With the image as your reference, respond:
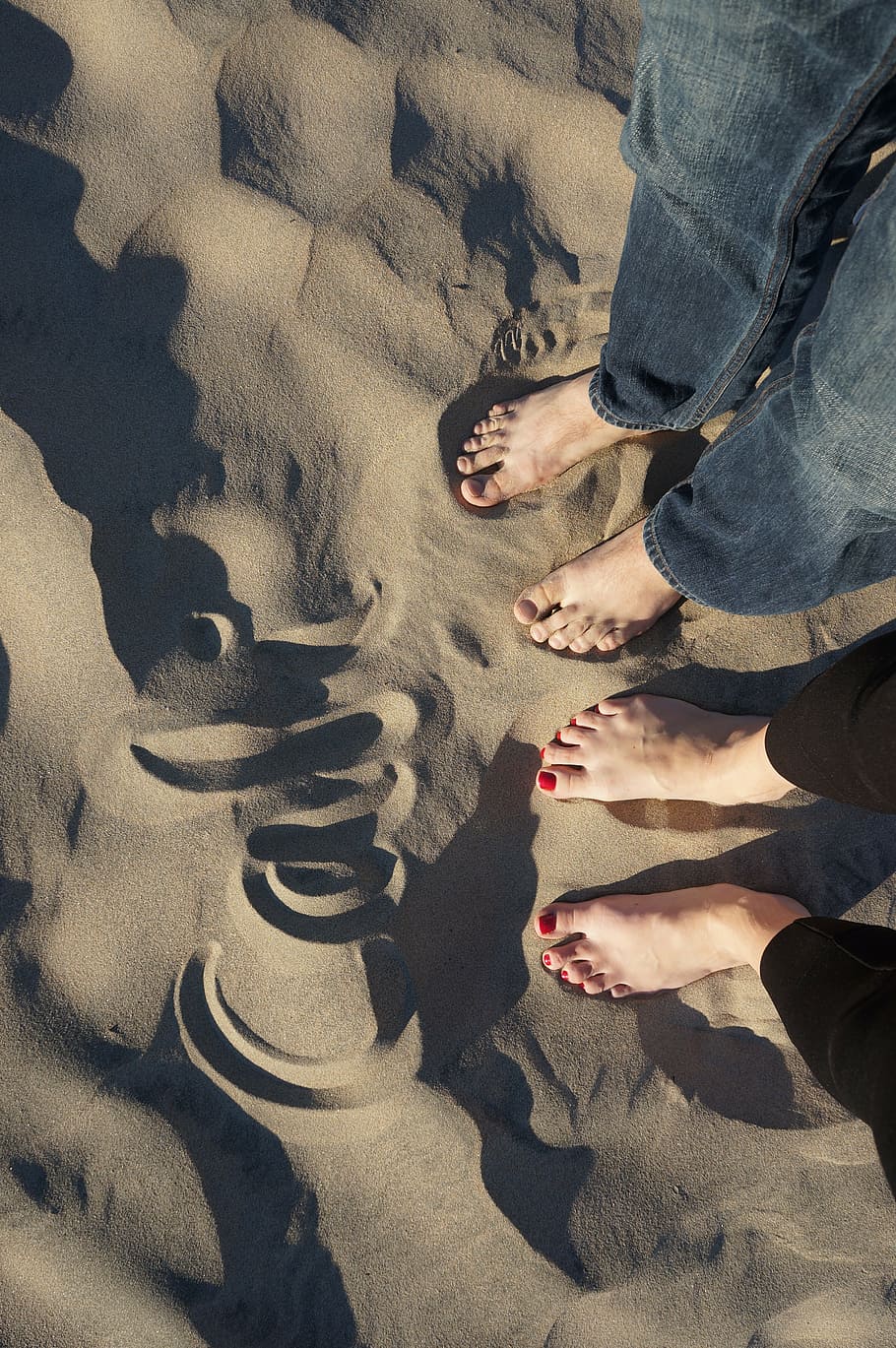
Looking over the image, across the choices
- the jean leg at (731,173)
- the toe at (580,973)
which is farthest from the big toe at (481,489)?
the toe at (580,973)

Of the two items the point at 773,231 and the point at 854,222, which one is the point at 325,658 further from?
the point at 854,222

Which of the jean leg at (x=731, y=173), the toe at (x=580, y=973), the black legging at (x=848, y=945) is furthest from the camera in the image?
the toe at (x=580, y=973)

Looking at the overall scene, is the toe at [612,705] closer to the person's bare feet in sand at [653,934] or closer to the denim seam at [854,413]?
the person's bare feet in sand at [653,934]

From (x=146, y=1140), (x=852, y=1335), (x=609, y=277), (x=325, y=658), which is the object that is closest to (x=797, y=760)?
(x=325, y=658)

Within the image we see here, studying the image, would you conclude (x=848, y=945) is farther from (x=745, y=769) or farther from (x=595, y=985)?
(x=595, y=985)

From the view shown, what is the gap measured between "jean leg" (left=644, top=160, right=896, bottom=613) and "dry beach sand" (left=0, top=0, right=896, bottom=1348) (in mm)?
360

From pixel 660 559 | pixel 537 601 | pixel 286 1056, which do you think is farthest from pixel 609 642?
pixel 286 1056

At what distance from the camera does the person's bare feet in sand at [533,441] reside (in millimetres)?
1684

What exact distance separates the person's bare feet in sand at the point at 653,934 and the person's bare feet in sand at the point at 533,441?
0.90m

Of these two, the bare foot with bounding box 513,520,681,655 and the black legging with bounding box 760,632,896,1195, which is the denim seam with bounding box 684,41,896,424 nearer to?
the bare foot with bounding box 513,520,681,655

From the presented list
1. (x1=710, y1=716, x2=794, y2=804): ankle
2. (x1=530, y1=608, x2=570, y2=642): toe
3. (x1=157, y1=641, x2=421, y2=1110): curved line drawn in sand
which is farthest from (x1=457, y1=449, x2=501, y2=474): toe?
(x1=710, y1=716, x2=794, y2=804): ankle

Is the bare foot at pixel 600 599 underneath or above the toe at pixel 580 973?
above

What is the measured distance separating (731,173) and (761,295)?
0.64ft

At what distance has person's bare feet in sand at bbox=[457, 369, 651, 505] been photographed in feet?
5.52
